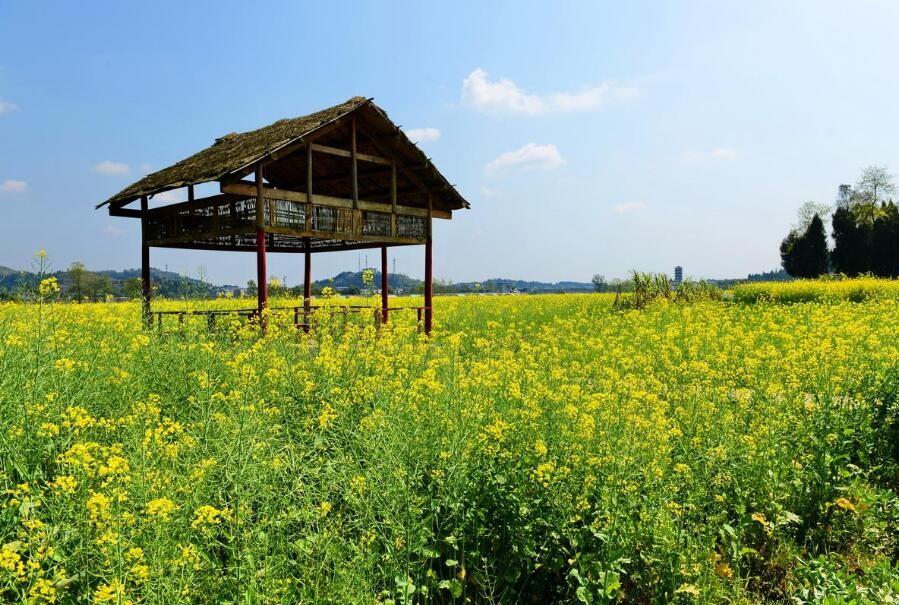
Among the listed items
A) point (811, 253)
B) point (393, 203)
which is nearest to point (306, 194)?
point (393, 203)

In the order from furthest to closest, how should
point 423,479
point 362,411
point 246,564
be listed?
point 362,411
point 423,479
point 246,564

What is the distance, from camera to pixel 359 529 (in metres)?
3.12

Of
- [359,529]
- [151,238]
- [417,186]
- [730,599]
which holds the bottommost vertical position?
[730,599]

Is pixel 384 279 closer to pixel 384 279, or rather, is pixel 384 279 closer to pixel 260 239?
pixel 384 279

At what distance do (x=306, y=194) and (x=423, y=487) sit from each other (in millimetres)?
8147

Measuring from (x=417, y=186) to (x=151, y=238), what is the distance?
5.82 metres

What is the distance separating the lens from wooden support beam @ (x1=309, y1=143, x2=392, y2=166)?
1087cm

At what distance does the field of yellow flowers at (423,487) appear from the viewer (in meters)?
2.57

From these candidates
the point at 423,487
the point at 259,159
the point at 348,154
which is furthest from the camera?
the point at 348,154

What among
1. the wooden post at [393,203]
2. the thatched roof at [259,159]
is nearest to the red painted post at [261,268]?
the thatched roof at [259,159]

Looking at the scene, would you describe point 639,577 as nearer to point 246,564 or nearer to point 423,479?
point 423,479

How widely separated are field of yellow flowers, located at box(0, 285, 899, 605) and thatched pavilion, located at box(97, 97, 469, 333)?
16.4ft

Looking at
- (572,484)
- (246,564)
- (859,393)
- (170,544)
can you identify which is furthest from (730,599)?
(859,393)

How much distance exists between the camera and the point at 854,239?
154 feet
